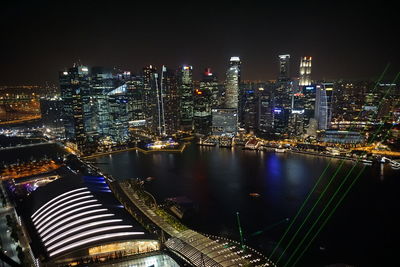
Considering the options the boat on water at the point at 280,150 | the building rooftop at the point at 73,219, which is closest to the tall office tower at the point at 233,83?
the boat on water at the point at 280,150

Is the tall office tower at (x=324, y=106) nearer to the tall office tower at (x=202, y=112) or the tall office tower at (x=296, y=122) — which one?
the tall office tower at (x=296, y=122)

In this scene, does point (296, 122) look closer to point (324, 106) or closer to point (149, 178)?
point (324, 106)

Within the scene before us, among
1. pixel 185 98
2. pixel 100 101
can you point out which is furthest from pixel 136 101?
pixel 100 101

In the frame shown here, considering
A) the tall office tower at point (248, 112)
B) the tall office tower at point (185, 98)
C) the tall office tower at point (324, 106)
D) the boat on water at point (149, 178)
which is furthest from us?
the tall office tower at point (248, 112)

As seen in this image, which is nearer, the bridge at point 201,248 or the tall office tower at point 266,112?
the bridge at point 201,248

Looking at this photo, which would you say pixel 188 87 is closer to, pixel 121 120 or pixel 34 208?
pixel 121 120

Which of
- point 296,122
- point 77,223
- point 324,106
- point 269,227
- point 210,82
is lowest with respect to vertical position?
point 269,227

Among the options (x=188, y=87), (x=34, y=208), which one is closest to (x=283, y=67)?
(x=188, y=87)
